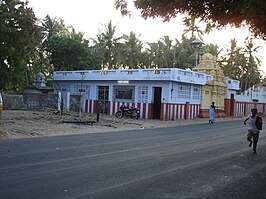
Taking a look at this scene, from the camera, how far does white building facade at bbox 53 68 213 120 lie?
28.5 m

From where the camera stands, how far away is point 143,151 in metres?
11.2

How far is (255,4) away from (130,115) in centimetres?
2044

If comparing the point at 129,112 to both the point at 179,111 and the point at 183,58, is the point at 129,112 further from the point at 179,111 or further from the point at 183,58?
the point at 183,58

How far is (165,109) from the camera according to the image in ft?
93.3

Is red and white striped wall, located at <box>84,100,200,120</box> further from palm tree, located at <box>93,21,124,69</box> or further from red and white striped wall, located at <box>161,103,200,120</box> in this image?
palm tree, located at <box>93,21,124,69</box>

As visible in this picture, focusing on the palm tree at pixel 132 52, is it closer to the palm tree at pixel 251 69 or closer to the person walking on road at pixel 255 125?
the palm tree at pixel 251 69

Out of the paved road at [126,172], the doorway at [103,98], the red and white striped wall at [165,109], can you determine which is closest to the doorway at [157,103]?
the red and white striped wall at [165,109]

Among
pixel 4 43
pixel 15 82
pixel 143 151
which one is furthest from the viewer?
pixel 15 82

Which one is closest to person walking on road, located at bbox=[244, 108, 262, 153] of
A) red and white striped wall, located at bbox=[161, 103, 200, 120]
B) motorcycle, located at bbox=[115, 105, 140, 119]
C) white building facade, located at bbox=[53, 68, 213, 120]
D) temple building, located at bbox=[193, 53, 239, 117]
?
white building facade, located at bbox=[53, 68, 213, 120]

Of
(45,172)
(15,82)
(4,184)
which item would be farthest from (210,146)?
(15,82)

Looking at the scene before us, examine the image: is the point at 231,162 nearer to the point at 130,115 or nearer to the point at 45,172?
the point at 45,172

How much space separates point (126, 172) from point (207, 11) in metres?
5.55

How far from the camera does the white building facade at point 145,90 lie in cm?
2848

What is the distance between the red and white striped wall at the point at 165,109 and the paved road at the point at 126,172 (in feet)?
53.4
